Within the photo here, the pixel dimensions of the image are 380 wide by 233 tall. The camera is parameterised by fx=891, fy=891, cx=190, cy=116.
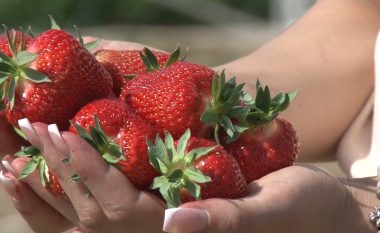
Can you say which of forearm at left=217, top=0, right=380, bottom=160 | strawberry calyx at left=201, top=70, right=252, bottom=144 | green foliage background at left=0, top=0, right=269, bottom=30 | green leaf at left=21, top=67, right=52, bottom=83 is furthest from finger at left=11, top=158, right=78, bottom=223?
green foliage background at left=0, top=0, right=269, bottom=30

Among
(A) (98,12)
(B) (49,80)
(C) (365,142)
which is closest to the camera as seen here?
(B) (49,80)

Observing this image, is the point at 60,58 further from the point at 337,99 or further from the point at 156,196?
the point at 337,99

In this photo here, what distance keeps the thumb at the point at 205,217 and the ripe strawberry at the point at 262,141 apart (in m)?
0.08

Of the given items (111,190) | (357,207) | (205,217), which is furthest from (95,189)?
(357,207)

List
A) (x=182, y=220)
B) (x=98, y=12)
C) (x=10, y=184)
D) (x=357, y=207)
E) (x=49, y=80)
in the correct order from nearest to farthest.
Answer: (x=182, y=220)
(x=49, y=80)
(x=10, y=184)
(x=357, y=207)
(x=98, y=12)

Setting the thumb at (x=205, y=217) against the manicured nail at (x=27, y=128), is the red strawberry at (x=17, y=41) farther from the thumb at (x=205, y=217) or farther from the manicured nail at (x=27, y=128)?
the thumb at (x=205, y=217)

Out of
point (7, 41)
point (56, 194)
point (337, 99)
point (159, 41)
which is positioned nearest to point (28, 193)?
point (56, 194)

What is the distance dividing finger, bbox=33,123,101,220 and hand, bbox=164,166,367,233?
12cm

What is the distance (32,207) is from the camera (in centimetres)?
116

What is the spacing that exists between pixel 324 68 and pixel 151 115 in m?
0.64

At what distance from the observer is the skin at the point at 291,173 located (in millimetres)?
966

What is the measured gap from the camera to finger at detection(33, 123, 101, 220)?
97cm

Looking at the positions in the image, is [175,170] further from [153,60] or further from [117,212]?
[153,60]

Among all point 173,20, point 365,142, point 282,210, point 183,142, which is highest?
point 183,142
